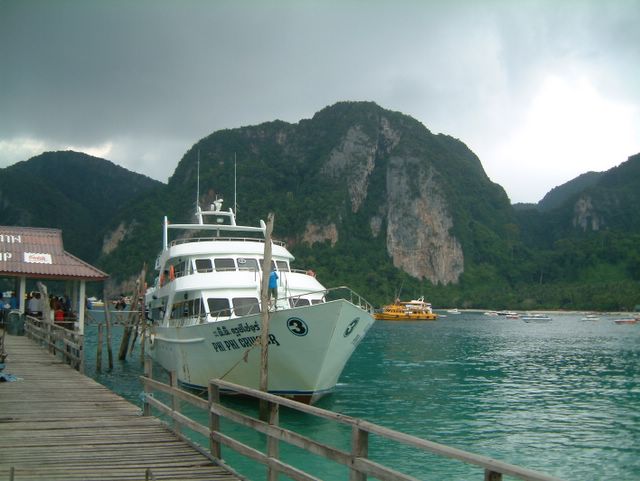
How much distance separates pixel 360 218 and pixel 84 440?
556ft

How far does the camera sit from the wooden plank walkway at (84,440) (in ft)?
26.0

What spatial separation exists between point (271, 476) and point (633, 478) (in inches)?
397

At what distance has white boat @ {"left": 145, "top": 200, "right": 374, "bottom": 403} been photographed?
17.2 metres

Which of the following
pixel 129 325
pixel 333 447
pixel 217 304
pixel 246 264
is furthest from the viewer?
pixel 129 325

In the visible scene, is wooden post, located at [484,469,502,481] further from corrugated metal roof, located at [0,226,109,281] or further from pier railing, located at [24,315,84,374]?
corrugated metal roof, located at [0,226,109,281]

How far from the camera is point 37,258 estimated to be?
24.7 metres

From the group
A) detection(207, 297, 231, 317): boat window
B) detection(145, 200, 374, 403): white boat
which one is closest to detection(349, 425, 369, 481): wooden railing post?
detection(145, 200, 374, 403): white boat

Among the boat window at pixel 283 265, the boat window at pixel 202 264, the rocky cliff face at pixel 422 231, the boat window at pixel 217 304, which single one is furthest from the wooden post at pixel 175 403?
the rocky cliff face at pixel 422 231

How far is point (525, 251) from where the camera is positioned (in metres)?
186

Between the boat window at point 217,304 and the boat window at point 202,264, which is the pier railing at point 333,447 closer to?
the boat window at point 217,304

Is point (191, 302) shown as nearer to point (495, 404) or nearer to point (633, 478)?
point (495, 404)

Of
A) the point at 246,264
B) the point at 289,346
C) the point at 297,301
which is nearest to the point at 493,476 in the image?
the point at 289,346

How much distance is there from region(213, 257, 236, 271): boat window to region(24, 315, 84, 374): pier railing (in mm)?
5118

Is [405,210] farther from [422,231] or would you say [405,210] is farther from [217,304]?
[217,304]
